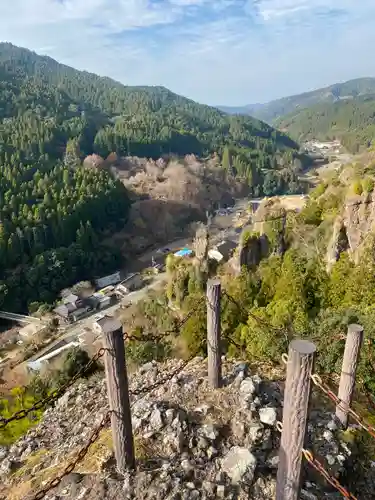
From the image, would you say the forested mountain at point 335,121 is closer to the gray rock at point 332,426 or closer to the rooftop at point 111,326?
the gray rock at point 332,426

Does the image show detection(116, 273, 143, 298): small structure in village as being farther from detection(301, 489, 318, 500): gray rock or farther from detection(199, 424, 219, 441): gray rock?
detection(301, 489, 318, 500): gray rock

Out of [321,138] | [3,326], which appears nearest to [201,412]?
[3,326]

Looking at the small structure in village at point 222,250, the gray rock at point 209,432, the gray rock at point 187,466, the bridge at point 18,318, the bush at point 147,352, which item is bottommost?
the bridge at point 18,318

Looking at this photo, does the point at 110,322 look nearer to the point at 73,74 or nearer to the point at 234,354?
the point at 234,354

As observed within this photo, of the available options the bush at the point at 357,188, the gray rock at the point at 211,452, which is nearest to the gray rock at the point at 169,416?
the gray rock at the point at 211,452

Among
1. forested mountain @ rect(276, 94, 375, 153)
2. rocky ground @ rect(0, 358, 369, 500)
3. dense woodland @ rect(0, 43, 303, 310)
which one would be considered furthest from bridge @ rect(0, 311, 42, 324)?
forested mountain @ rect(276, 94, 375, 153)

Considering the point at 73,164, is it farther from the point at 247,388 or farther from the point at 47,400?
the point at 47,400
